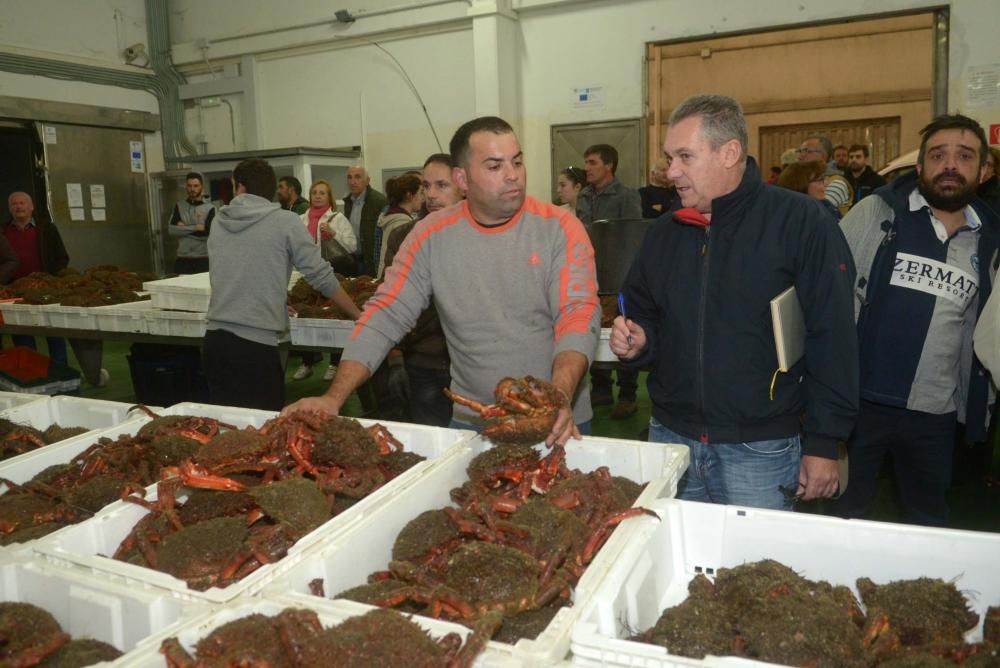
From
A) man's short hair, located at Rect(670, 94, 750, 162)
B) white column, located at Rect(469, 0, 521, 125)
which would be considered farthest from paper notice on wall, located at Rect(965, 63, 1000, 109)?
man's short hair, located at Rect(670, 94, 750, 162)

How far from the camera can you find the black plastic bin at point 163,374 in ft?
19.2

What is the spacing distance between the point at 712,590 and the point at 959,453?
10.9 ft

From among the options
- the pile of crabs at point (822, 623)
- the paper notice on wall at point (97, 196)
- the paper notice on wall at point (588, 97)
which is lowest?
the pile of crabs at point (822, 623)

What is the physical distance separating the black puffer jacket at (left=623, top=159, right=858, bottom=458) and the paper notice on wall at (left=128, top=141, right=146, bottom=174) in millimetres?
11852

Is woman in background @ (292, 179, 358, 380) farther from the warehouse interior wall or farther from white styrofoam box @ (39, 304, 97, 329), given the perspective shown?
the warehouse interior wall

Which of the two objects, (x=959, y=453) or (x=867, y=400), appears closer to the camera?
(x=867, y=400)

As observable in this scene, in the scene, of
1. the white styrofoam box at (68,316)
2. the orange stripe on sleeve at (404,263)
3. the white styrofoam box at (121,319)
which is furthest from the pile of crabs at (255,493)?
the white styrofoam box at (68,316)

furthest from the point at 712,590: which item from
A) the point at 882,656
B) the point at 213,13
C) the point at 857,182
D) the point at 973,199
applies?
the point at 213,13

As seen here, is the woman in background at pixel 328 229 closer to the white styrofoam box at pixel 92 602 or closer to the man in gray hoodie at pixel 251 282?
the man in gray hoodie at pixel 251 282

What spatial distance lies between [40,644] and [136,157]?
12.1 meters

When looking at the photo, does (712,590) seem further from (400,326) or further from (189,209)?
(189,209)

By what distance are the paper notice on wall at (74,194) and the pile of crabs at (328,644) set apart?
11647 millimetres

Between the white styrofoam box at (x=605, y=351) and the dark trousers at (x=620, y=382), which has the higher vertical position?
the white styrofoam box at (x=605, y=351)

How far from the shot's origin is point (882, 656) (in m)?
1.54
